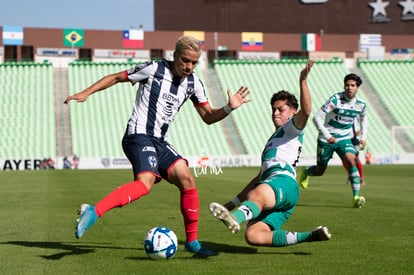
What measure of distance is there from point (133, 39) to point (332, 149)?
4402 centimetres

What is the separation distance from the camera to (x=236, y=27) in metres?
63.0

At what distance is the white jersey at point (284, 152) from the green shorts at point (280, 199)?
0.17m

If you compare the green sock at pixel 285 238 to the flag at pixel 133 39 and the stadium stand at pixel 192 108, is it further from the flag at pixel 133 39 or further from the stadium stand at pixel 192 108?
the flag at pixel 133 39

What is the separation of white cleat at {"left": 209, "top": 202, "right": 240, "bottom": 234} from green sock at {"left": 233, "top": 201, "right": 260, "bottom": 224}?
148 millimetres

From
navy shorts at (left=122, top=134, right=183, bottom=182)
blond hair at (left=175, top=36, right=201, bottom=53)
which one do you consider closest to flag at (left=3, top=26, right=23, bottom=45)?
navy shorts at (left=122, top=134, right=183, bottom=182)

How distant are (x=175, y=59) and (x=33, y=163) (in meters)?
34.4

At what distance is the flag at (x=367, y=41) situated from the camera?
6084cm

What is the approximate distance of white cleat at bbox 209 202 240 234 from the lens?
6316mm

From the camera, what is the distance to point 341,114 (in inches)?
575

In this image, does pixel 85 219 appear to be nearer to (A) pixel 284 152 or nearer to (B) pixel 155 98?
(B) pixel 155 98

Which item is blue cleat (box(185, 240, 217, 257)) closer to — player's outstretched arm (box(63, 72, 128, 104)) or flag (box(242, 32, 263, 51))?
player's outstretched arm (box(63, 72, 128, 104))

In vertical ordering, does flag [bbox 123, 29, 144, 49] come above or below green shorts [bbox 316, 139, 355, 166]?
above

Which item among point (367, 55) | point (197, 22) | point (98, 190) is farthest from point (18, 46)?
point (98, 190)

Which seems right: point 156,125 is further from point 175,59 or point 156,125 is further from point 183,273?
point 183,273
